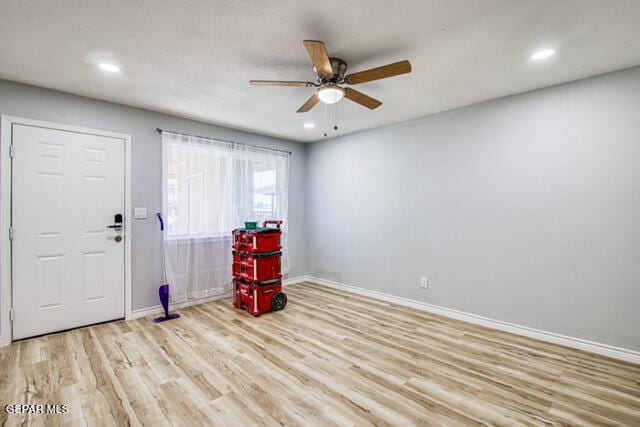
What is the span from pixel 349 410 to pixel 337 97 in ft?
7.70

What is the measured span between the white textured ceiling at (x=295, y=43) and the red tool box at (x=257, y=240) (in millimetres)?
1628

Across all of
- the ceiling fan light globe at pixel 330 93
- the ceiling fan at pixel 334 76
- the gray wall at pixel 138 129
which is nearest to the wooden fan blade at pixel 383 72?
the ceiling fan at pixel 334 76

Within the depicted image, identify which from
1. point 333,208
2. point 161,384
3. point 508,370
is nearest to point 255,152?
point 333,208

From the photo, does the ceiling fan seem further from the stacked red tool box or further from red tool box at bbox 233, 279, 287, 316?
red tool box at bbox 233, 279, 287, 316

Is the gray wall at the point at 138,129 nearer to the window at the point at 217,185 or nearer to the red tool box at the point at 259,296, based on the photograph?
the window at the point at 217,185

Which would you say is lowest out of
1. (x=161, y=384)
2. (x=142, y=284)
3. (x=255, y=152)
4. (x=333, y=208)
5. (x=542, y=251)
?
(x=161, y=384)

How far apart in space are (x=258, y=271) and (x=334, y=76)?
8.12 feet

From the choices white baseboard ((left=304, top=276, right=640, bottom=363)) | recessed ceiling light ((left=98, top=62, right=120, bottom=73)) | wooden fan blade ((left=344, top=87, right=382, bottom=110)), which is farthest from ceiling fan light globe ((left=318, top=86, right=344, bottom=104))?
white baseboard ((left=304, top=276, right=640, bottom=363))

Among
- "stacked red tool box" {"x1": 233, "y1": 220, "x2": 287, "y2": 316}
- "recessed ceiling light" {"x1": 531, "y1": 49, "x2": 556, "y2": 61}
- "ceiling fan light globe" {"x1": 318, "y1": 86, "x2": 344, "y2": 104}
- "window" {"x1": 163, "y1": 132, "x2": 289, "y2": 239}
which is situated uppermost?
"recessed ceiling light" {"x1": 531, "y1": 49, "x2": 556, "y2": 61}

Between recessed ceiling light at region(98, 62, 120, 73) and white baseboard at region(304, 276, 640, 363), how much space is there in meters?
4.09

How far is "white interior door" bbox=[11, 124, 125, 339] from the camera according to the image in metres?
2.92

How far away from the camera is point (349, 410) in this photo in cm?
194

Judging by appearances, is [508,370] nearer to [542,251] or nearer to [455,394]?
[455,394]

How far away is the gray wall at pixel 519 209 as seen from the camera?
263cm
